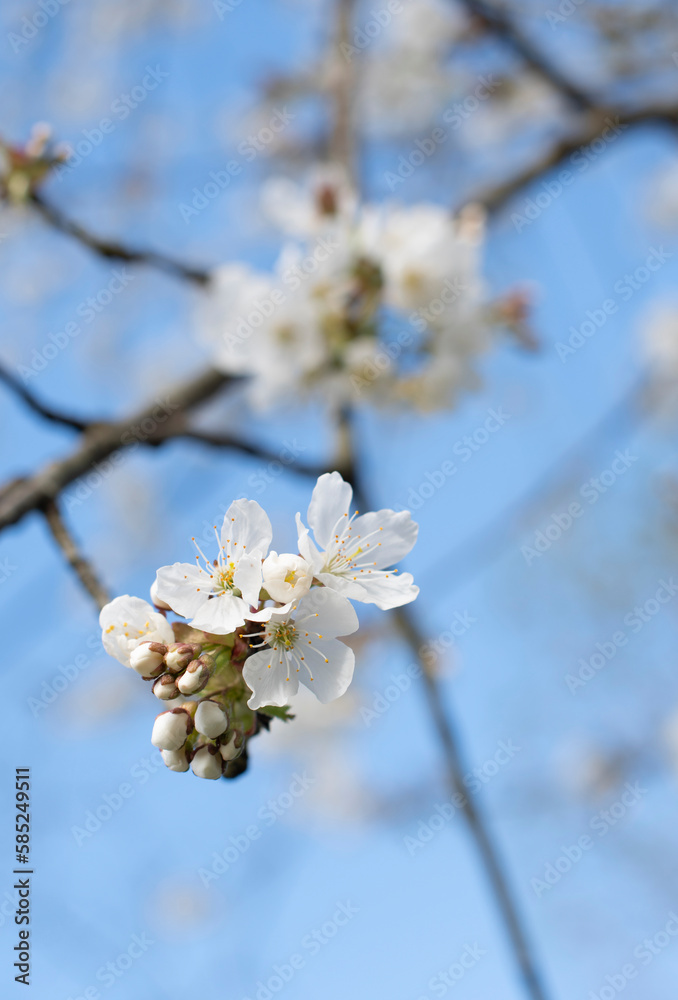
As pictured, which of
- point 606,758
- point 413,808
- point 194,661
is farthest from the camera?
point 606,758

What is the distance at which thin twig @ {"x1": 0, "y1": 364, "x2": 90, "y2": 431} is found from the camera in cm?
134

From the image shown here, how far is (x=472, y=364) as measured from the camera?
89.3 inches

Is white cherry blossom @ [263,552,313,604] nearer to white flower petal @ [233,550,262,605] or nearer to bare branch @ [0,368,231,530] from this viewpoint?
white flower petal @ [233,550,262,605]

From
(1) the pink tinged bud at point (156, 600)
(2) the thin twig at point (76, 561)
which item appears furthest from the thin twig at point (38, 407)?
(1) the pink tinged bud at point (156, 600)

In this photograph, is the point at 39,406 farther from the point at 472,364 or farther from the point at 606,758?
the point at 606,758

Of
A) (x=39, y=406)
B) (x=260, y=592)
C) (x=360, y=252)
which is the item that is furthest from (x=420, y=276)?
(x=260, y=592)

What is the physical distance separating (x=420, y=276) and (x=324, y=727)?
14.9 ft

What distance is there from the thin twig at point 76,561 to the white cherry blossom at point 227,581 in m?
0.15

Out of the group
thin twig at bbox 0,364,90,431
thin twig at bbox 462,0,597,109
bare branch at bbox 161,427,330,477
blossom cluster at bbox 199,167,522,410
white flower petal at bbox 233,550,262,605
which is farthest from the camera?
thin twig at bbox 462,0,597,109

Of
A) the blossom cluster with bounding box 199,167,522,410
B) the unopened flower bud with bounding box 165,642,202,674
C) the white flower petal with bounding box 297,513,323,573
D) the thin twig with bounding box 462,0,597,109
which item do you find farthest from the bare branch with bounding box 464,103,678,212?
the unopened flower bud with bounding box 165,642,202,674

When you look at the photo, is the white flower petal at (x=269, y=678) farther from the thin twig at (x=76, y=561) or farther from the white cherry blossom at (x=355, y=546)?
the thin twig at (x=76, y=561)

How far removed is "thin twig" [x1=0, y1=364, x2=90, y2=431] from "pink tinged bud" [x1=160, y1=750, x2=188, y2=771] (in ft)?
2.32

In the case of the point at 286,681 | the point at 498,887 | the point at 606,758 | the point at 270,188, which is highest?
the point at 270,188

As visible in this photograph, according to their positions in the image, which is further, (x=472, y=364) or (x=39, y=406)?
(x=472, y=364)
